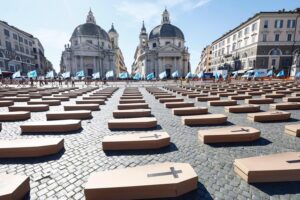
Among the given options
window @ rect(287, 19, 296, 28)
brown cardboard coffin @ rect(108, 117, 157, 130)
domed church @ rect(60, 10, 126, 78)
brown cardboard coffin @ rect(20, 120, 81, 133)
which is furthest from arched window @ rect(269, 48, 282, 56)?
brown cardboard coffin @ rect(20, 120, 81, 133)

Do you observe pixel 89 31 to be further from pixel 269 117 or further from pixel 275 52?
pixel 269 117

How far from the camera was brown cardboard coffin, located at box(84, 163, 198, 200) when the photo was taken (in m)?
3.28

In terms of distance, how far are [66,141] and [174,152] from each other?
4012 millimetres

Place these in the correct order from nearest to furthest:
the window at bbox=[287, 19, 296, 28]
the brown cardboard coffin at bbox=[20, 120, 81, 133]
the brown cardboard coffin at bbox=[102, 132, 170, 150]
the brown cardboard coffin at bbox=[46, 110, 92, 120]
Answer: the brown cardboard coffin at bbox=[102, 132, 170, 150] < the brown cardboard coffin at bbox=[20, 120, 81, 133] < the brown cardboard coffin at bbox=[46, 110, 92, 120] < the window at bbox=[287, 19, 296, 28]

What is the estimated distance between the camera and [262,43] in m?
61.9

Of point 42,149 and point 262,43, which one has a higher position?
point 262,43

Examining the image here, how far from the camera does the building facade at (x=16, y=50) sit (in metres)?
62.7

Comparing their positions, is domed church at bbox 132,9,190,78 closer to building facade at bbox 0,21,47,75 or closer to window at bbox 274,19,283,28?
window at bbox 274,19,283,28

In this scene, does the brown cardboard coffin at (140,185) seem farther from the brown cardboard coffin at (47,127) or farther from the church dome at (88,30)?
the church dome at (88,30)

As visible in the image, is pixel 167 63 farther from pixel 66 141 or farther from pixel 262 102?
pixel 66 141

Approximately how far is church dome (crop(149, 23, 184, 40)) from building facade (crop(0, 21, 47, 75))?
59.0 metres

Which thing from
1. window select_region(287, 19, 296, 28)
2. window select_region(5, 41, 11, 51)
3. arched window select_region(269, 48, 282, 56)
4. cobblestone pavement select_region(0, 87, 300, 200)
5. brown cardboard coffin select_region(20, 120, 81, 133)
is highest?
window select_region(287, 19, 296, 28)

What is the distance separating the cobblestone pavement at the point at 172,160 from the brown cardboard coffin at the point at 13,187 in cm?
20

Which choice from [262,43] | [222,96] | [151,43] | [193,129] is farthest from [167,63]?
[193,129]
